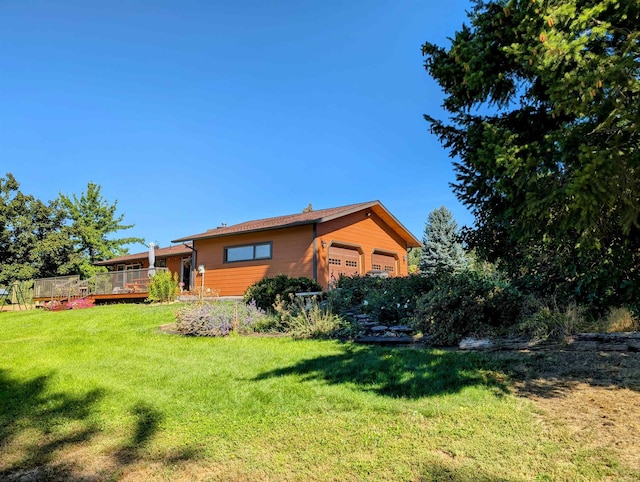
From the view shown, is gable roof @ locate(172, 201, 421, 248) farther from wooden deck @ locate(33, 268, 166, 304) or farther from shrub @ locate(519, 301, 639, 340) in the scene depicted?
shrub @ locate(519, 301, 639, 340)

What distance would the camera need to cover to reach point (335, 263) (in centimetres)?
1596

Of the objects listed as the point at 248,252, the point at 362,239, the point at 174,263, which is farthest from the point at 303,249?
the point at 174,263

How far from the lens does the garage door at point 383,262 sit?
18438 millimetres

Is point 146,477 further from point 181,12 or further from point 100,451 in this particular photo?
point 181,12

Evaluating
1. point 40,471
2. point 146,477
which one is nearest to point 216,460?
point 146,477

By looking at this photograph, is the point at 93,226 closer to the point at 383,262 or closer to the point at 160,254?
the point at 160,254

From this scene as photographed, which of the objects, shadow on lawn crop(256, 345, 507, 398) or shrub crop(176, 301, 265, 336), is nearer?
shadow on lawn crop(256, 345, 507, 398)

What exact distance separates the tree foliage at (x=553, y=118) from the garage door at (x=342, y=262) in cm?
1121

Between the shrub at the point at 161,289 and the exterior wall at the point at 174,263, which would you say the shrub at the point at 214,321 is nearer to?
the shrub at the point at 161,289

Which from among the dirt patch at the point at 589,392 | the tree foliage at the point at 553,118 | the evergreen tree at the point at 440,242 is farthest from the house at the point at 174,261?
the dirt patch at the point at 589,392

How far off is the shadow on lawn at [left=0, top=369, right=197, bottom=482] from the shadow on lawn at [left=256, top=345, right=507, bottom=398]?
1.81m

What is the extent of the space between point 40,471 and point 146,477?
814mm

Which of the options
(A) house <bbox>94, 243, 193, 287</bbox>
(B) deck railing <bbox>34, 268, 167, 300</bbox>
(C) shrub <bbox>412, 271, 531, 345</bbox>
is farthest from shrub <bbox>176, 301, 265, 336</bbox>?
(A) house <bbox>94, 243, 193, 287</bbox>

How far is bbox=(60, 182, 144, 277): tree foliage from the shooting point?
29609mm
